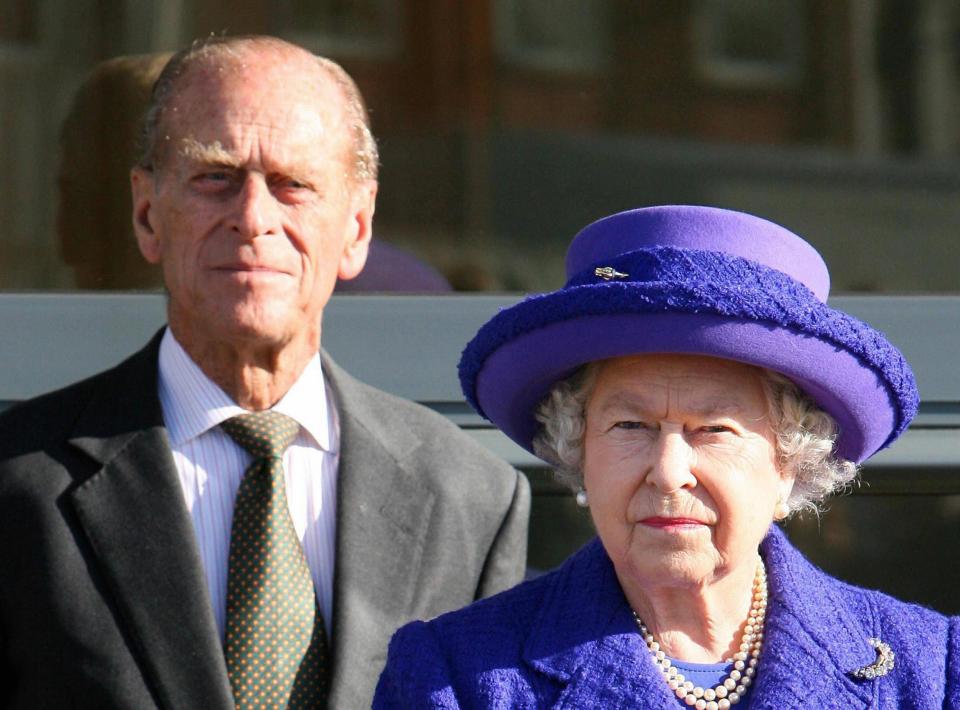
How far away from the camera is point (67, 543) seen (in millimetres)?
2229

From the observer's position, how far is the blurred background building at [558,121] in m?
2.94

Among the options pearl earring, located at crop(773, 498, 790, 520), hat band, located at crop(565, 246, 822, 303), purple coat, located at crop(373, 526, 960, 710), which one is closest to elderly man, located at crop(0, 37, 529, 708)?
purple coat, located at crop(373, 526, 960, 710)

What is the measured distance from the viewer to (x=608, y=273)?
1929 mm

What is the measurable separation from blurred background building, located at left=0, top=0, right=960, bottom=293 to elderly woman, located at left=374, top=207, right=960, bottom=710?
3.30 feet

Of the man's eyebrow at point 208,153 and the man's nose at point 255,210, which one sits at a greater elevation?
the man's eyebrow at point 208,153

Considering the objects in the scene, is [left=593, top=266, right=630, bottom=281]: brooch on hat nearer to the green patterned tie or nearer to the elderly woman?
the elderly woman

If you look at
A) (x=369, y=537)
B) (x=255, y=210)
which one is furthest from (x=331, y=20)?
(x=369, y=537)

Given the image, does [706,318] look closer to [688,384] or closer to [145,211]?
[688,384]

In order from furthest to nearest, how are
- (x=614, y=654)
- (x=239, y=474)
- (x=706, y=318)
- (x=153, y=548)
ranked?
(x=239, y=474)
(x=153, y=548)
(x=614, y=654)
(x=706, y=318)

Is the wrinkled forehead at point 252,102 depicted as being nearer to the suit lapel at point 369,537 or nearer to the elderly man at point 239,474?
the elderly man at point 239,474

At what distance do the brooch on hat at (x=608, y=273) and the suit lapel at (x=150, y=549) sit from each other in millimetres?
733

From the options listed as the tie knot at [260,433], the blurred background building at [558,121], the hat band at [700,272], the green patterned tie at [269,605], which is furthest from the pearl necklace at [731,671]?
the blurred background building at [558,121]

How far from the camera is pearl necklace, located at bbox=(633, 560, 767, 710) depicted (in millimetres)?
1955

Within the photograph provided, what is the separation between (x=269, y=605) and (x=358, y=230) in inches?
25.3
